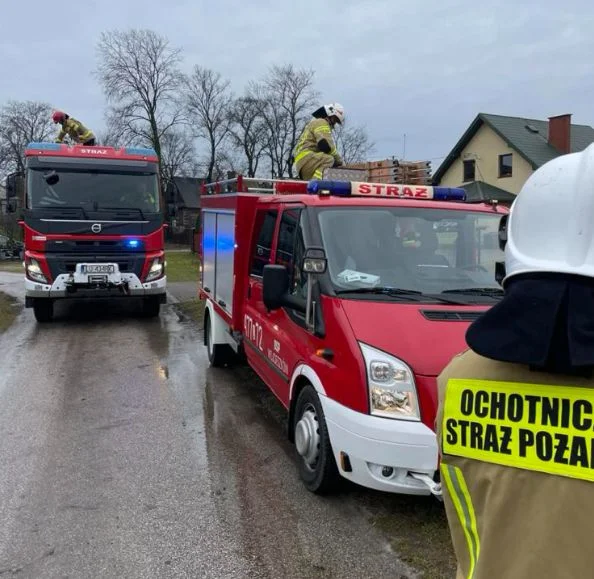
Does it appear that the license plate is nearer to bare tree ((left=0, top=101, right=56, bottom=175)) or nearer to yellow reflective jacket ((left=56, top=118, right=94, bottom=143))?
yellow reflective jacket ((left=56, top=118, right=94, bottom=143))

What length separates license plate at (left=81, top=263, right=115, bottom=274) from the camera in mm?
10180

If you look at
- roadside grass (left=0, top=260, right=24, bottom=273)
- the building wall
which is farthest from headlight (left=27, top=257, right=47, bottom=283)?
the building wall

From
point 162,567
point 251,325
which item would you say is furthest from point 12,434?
point 162,567

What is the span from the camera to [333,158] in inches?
269

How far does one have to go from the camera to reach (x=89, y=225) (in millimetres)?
10164

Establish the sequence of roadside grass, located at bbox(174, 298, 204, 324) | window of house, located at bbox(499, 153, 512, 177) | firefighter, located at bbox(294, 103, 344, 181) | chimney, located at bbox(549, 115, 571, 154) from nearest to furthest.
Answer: firefighter, located at bbox(294, 103, 344, 181) → roadside grass, located at bbox(174, 298, 204, 324) → chimney, located at bbox(549, 115, 571, 154) → window of house, located at bbox(499, 153, 512, 177)

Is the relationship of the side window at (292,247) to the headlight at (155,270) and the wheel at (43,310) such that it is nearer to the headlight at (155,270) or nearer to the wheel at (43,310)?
the headlight at (155,270)

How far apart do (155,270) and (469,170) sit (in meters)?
27.9

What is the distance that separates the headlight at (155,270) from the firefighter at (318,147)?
15.0ft

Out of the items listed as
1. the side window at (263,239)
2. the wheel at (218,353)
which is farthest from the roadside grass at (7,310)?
the side window at (263,239)

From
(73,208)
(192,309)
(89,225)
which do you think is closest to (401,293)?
(89,225)

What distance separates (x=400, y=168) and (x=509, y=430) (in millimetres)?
5792

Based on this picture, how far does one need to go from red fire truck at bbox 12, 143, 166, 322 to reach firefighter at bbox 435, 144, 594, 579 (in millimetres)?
9812

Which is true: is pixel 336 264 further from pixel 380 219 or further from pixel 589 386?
pixel 589 386
